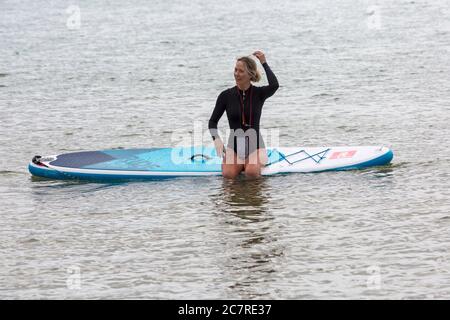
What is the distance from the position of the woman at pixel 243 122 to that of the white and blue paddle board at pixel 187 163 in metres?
0.28

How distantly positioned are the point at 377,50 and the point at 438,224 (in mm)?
17001

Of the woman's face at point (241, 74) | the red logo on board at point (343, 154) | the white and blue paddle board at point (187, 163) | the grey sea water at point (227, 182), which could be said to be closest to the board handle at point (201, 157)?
the white and blue paddle board at point (187, 163)

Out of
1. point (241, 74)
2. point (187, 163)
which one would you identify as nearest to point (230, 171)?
point (187, 163)

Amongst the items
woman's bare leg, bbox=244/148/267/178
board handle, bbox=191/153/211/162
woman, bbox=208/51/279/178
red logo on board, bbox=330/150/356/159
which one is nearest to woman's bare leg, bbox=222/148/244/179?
woman, bbox=208/51/279/178

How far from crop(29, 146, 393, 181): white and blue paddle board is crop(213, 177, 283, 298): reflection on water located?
2.02ft

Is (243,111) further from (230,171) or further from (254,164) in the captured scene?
(230,171)

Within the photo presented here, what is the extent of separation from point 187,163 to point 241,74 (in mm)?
1661

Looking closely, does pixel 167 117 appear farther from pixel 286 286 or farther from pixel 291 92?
pixel 286 286

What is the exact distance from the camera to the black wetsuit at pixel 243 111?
543 inches

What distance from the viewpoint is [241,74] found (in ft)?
44.4

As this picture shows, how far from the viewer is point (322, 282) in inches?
393

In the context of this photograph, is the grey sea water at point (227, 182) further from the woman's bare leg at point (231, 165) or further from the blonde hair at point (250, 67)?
the blonde hair at point (250, 67)

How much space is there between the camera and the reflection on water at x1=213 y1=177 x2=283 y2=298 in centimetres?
1012

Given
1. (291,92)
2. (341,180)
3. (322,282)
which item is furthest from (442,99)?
(322,282)
